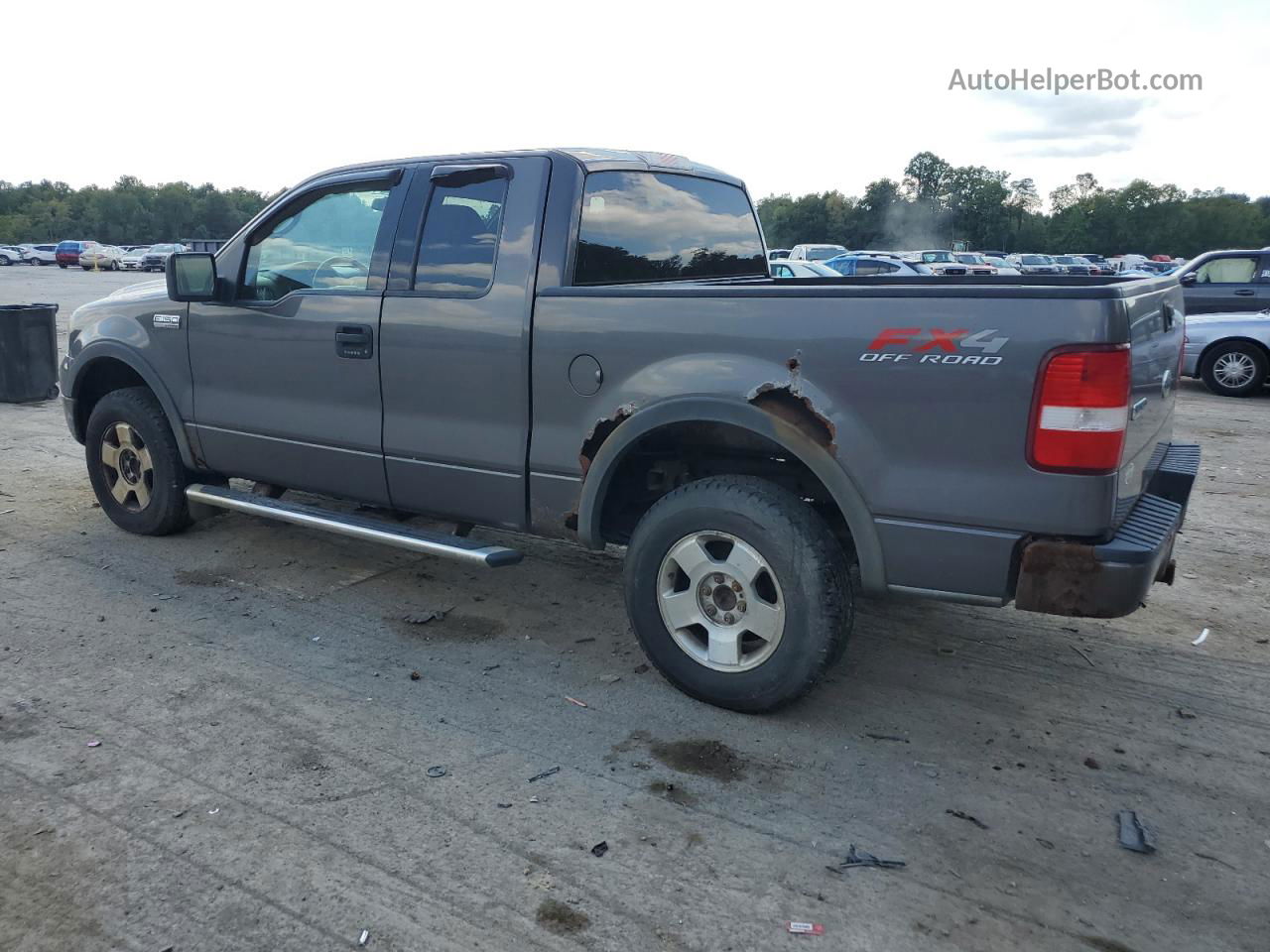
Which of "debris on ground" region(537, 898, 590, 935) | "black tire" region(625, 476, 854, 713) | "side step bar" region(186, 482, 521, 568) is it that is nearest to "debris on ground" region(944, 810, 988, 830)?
"black tire" region(625, 476, 854, 713)

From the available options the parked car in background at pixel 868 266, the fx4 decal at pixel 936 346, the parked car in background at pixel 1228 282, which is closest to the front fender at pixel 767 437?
the fx4 decal at pixel 936 346

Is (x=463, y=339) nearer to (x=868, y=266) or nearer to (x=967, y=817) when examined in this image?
(x=967, y=817)

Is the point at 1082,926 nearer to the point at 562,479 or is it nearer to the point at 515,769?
the point at 515,769

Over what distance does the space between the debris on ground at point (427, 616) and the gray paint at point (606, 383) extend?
540 millimetres

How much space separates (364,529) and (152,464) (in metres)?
1.81

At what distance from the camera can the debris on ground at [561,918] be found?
260cm

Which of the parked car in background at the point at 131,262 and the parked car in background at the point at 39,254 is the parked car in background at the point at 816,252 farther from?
the parked car in background at the point at 39,254

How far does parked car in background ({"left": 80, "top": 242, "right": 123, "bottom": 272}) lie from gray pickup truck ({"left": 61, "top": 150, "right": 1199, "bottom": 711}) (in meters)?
54.1

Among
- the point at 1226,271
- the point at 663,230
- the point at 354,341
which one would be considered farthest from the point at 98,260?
the point at 663,230

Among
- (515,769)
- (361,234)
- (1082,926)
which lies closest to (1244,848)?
(1082,926)

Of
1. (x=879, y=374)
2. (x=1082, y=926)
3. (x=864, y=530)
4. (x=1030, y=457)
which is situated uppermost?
(x=879, y=374)

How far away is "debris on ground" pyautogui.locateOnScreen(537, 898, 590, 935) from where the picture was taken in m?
2.60

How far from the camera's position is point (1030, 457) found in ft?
10.1

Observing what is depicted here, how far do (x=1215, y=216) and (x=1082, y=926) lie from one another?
98.1m
